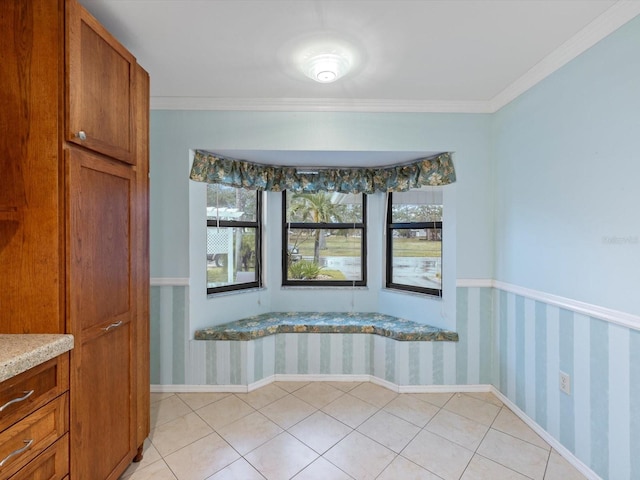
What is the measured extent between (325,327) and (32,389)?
76.3 inches

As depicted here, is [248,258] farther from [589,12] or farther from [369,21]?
[589,12]

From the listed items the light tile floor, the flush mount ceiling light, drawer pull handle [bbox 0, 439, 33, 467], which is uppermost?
the flush mount ceiling light

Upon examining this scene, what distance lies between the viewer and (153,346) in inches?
97.6

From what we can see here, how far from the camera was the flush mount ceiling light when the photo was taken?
1.77 metres

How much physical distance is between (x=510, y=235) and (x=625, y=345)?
3.26 ft

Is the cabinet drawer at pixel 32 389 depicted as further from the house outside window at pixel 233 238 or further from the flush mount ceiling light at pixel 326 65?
the flush mount ceiling light at pixel 326 65

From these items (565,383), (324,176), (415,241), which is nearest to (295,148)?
(324,176)

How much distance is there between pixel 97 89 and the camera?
1.38m

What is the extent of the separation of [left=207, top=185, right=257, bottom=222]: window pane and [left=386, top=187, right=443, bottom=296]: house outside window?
1.46 m

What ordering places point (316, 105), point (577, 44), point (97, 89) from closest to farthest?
1. point (97, 89)
2. point (577, 44)
3. point (316, 105)

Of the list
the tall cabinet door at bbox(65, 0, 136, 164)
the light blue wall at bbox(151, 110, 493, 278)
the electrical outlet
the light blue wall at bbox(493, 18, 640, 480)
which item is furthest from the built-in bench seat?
the tall cabinet door at bbox(65, 0, 136, 164)

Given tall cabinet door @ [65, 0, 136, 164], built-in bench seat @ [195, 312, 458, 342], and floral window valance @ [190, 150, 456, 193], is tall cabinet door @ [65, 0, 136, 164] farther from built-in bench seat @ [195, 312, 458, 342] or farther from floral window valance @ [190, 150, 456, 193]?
built-in bench seat @ [195, 312, 458, 342]

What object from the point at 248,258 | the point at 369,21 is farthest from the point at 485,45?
the point at 248,258

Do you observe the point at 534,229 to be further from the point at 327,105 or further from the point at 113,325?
the point at 113,325
